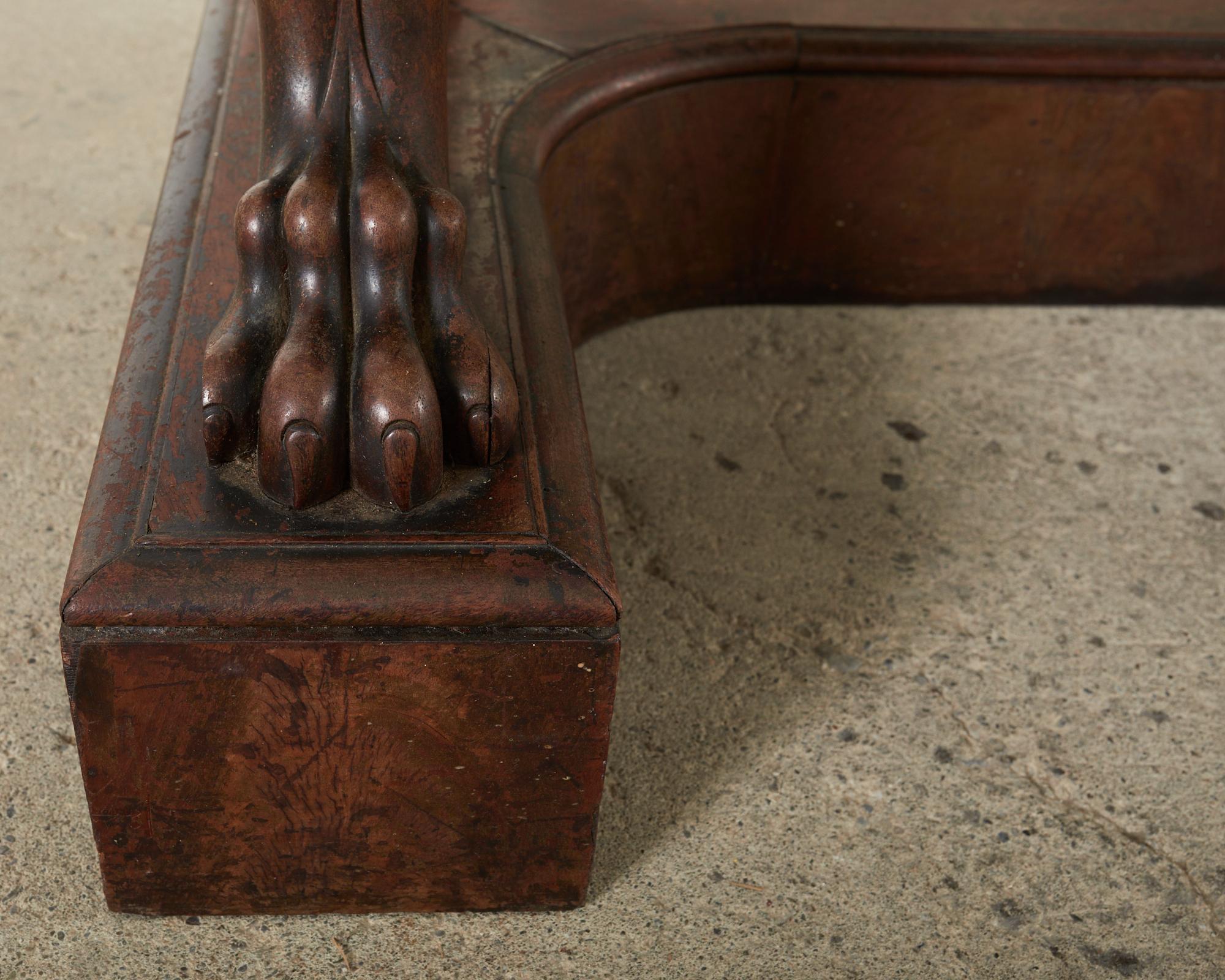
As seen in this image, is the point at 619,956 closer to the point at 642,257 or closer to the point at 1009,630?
the point at 1009,630

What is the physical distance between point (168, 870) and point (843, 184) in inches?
53.1

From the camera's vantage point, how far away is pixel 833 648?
1.52 metres

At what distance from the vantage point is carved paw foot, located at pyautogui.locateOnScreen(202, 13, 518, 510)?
1.05 metres

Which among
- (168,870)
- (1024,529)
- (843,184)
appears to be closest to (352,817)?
(168,870)

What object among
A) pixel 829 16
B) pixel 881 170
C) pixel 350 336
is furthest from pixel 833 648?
pixel 829 16

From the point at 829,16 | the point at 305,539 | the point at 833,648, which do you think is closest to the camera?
the point at 305,539

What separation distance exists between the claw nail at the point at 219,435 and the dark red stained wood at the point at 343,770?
0.16m

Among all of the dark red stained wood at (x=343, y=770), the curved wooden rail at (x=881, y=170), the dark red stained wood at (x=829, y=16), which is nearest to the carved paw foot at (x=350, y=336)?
the dark red stained wood at (x=343, y=770)

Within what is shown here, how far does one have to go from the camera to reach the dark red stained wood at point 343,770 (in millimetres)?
1048

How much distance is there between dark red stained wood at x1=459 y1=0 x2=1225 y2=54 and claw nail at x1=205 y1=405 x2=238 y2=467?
97 centimetres

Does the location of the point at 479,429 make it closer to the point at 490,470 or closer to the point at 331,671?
the point at 490,470

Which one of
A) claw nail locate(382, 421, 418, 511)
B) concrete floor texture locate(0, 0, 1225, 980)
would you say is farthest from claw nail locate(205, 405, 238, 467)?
concrete floor texture locate(0, 0, 1225, 980)

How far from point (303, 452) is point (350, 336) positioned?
0.40ft

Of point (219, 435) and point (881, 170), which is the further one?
point (881, 170)
